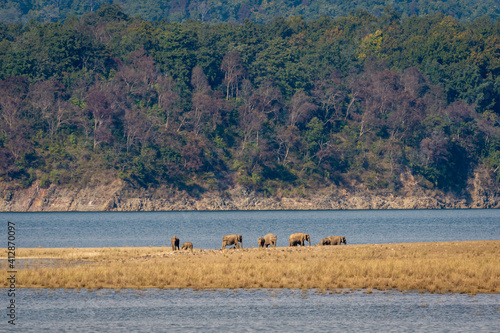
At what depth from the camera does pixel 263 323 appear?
2916cm

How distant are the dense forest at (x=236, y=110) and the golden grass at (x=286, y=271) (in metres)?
87.7

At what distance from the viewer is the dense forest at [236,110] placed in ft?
437

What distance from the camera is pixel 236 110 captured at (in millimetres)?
148375

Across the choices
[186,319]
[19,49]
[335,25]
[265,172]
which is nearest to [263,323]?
[186,319]

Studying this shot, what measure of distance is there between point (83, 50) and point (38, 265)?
11358 cm

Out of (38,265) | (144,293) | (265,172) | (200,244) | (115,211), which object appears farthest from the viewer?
(265,172)

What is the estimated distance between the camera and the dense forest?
437 ft

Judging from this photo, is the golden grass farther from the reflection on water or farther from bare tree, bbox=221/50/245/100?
bare tree, bbox=221/50/245/100

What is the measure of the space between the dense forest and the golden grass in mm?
87662

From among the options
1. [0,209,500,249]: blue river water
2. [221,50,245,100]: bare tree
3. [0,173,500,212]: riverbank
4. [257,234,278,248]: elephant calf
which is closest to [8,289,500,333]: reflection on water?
[257,234,278,248]: elephant calf

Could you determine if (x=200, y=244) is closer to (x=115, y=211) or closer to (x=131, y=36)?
(x=115, y=211)

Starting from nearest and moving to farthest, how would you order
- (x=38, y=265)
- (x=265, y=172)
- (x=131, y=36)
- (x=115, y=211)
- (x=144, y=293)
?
(x=144, y=293)
(x=38, y=265)
(x=115, y=211)
(x=265, y=172)
(x=131, y=36)

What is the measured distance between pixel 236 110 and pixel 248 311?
389ft

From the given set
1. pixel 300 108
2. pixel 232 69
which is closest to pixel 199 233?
pixel 300 108
